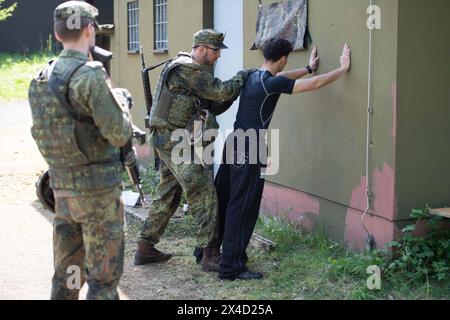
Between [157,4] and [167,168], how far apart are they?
4528 millimetres

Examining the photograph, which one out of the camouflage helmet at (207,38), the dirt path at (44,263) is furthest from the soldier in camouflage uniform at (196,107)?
the dirt path at (44,263)

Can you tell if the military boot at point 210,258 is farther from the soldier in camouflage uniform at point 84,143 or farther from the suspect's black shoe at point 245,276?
the soldier in camouflage uniform at point 84,143

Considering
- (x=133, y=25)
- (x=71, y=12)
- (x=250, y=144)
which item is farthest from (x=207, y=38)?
(x=133, y=25)

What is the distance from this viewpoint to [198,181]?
17.2ft

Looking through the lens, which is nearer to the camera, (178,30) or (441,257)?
(441,257)

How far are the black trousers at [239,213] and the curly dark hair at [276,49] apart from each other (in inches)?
32.3

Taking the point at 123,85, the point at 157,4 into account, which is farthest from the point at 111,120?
the point at 123,85

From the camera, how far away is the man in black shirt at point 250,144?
4.94 metres

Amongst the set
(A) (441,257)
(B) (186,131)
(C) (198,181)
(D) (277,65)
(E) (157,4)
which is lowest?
(A) (441,257)

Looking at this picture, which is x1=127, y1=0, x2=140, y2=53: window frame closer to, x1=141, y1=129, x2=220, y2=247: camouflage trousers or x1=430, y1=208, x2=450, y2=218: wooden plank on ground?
x1=141, y1=129, x2=220, y2=247: camouflage trousers

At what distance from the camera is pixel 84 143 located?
3641 mm

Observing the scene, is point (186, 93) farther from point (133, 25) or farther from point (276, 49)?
point (133, 25)

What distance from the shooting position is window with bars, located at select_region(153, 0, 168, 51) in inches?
364
